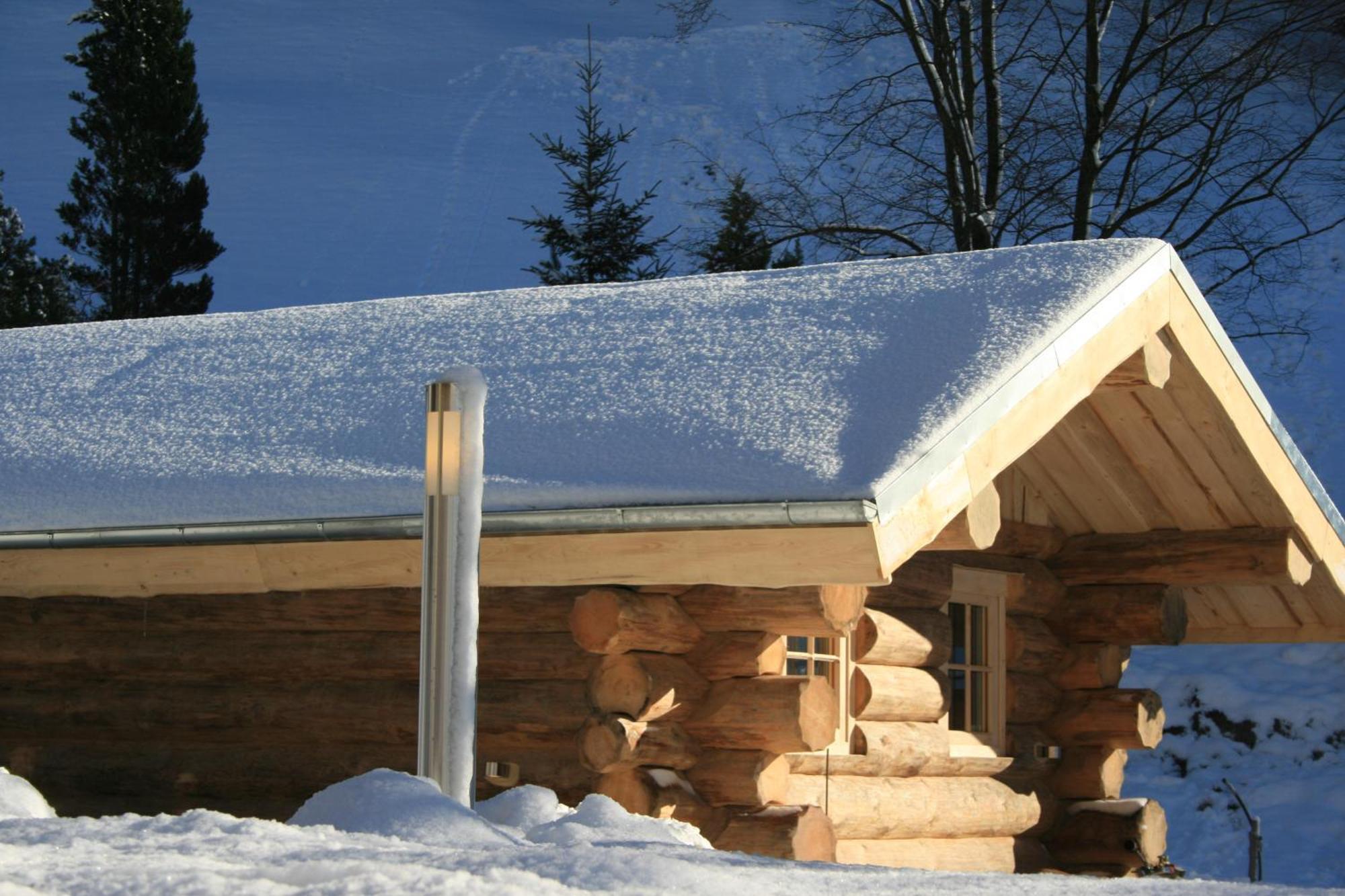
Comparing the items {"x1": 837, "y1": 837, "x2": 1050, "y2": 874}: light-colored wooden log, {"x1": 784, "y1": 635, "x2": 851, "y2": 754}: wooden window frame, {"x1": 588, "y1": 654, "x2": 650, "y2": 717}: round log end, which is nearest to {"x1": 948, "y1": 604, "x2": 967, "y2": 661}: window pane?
{"x1": 837, "y1": 837, "x2": 1050, "y2": 874}: light-colored wooden log

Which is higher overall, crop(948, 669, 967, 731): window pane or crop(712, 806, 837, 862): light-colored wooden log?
crop(948, 669, 967, 731): window pane

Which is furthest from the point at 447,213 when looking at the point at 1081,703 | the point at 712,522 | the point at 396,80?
the point at 712,522

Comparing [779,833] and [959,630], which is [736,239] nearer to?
[959,630]

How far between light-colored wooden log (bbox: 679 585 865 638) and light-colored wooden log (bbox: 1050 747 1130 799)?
4309 mm

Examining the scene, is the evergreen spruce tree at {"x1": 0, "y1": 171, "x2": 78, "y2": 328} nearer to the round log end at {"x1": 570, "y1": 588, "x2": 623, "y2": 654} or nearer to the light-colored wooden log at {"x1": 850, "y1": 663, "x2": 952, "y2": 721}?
the light-colored wooden log at {"x1": 850, "y1": 663, "x2": 952, "y2": 721}

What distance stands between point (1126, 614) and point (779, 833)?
4.14 m

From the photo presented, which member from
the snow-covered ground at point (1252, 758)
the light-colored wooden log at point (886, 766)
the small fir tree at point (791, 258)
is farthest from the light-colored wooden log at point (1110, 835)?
the small fir tree at point (791, 258)

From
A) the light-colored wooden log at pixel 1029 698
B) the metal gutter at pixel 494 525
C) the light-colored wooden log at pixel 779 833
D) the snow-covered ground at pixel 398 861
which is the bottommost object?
the light-colored wooden log at pixel 779 833

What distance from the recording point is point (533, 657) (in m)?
7.73

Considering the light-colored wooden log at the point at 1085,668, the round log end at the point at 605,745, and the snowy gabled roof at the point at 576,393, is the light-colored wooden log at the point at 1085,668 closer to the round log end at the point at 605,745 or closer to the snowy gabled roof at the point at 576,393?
the snowy gabled roof at the point at 576,393

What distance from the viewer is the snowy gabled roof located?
22.4 feet

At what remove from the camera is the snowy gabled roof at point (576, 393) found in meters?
6.82

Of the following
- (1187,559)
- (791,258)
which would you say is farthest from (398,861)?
(791,258)

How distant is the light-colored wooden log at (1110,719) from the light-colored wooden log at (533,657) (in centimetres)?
459
